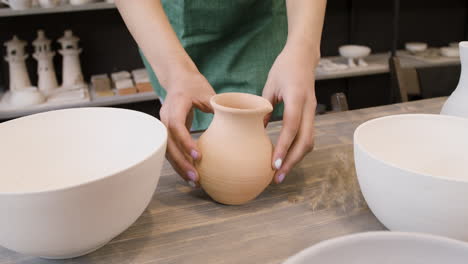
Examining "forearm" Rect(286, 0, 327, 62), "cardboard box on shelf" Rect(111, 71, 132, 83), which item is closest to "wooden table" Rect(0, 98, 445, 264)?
"forearm" Rect(286, 0, 327, 62)

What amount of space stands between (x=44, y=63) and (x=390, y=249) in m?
2.09

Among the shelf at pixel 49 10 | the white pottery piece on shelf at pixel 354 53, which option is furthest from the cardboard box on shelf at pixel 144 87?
the white pottery piece on shelf at pixel 354 53

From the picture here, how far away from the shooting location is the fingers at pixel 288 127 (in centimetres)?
64

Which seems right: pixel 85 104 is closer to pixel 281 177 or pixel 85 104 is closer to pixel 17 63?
pixel 17 63

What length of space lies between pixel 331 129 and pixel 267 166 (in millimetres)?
365

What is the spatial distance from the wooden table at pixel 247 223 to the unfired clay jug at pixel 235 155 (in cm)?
4

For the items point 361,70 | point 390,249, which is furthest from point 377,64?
point 390,249

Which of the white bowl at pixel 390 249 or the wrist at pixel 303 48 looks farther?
the wrist at pixel 303 48

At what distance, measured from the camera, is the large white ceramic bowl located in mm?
431

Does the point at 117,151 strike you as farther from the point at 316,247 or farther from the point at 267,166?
the point at 316,247

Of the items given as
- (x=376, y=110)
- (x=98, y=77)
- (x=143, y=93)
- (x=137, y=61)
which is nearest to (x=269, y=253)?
(x=376, y=110)

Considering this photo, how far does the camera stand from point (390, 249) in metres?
0.38

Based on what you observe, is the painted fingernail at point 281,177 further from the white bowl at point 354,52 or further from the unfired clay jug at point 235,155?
the white bowl at point 354,52

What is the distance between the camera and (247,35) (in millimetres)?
1176
